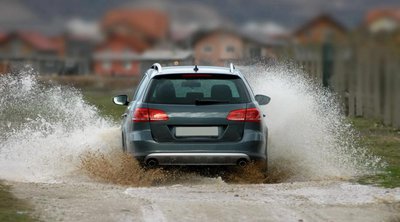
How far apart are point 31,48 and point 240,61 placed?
46.1 feet

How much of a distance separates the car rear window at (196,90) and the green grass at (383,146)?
180 cm

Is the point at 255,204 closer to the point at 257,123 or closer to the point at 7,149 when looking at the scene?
the point at 257,123

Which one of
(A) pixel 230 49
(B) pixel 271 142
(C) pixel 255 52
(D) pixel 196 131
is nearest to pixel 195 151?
(D) pixel 196 131

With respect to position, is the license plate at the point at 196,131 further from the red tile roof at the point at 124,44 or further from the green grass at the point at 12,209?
the red tile roof at the point at 124,44

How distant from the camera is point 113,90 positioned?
38.3 metres

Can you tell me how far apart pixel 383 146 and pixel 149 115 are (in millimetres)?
6926

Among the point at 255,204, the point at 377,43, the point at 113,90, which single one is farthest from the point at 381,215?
the point at 113,90

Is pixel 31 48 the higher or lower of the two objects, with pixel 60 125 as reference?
higher

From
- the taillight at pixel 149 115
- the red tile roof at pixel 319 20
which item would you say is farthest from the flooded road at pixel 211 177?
the red tile roof at pixel 319 20

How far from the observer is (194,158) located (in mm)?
12461

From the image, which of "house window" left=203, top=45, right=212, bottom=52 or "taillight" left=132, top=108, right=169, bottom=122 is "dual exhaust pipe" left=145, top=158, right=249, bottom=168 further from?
"house window" left=203, top=45, right=212, bottom=52

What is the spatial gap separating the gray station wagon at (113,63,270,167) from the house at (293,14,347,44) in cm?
897

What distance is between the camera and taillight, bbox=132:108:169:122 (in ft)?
41.3

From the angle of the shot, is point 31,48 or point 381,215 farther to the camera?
point 31,48
